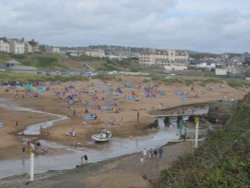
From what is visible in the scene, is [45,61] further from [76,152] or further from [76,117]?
[76,152]

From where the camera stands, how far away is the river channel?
28.0 meters

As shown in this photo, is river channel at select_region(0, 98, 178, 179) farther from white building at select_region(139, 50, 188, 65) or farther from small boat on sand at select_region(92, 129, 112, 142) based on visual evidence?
white building at select_region(139, 50, 188, 65)

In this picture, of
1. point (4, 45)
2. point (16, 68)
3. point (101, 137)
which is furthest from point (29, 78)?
point (4, 45)

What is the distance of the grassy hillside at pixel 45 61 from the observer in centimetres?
12415

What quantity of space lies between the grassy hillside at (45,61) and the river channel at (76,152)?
80.7 metres

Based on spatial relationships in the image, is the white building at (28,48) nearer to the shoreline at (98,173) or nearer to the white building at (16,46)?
the white building at (16,46)

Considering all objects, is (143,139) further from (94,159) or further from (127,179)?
(127,179)

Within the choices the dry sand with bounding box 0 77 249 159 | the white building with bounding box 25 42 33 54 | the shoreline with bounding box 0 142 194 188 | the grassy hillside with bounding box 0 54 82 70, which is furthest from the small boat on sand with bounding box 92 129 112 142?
the white building with bounding box 25 42 33 54

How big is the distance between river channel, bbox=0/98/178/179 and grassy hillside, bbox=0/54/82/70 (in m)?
80.7

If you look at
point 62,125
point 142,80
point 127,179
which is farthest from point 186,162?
point 142,80

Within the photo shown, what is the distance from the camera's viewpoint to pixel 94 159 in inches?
1216

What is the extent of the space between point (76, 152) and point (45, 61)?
327ft

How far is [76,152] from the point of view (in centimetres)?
3291

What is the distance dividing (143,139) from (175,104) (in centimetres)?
2746
